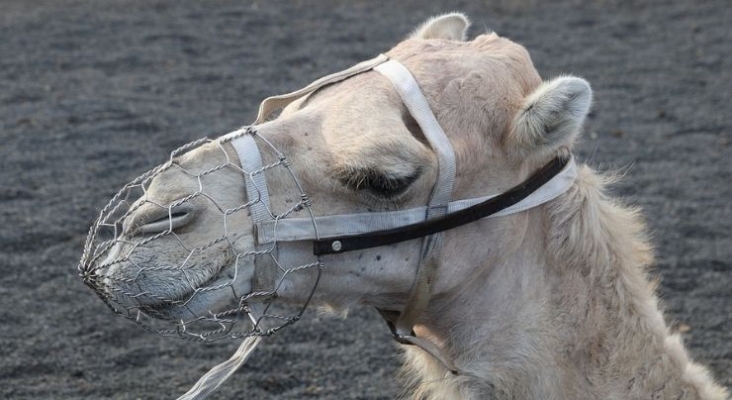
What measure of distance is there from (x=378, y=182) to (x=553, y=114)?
0.49 metres

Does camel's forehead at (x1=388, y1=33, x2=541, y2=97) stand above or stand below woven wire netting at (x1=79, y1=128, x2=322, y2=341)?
above

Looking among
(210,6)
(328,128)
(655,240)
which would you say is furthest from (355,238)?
(210,6)

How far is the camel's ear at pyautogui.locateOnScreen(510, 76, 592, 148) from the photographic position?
2.81m

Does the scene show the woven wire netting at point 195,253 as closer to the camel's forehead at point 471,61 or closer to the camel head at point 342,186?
the camel head at point 342,186

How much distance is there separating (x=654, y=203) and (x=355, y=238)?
14.4 feet

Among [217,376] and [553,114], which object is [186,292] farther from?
[553,114]

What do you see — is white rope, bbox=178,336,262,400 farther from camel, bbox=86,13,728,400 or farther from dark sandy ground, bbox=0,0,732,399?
dark sandy ground, bbox=0,0,732,399

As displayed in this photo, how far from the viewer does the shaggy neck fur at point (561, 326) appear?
294cm

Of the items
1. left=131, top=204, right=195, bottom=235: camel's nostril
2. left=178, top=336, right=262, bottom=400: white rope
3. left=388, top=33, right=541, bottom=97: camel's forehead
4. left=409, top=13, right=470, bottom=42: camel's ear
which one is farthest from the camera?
left=409, top=13, right=470, bottom=42: camel's ear

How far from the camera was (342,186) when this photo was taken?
9.02 feet

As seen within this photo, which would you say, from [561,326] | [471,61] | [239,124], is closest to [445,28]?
[471,61]

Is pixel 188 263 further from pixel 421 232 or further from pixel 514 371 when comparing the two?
pixel 514 371

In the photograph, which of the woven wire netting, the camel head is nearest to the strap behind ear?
the camel head

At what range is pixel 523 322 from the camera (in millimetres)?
2963
